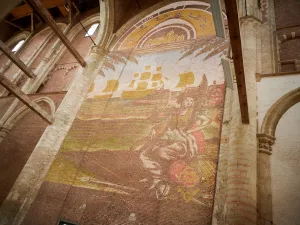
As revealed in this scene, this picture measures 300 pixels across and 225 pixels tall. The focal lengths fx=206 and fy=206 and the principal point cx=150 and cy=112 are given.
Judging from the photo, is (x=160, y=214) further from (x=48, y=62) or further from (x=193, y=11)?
(x=48, y=62)

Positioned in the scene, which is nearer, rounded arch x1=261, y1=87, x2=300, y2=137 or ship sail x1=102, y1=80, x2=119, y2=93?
rounded arch x1=261, y1=87, x2=300, y2=137

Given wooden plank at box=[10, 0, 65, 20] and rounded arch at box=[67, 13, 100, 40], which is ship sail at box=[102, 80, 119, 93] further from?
wooden plank at box=[10, 0, 65, 20]

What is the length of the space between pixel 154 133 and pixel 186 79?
73.4 inches

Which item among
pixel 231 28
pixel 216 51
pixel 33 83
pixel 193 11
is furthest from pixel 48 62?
pixel 231 28

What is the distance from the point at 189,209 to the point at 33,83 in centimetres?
862

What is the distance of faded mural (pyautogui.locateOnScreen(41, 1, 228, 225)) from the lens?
421 cm

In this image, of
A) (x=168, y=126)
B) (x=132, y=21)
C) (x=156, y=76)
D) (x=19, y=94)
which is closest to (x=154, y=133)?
(x=168, y=126)

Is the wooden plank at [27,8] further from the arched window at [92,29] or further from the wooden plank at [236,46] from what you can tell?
the wooden plank at [236,46]

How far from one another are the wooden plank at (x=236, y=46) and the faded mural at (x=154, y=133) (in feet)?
3.83

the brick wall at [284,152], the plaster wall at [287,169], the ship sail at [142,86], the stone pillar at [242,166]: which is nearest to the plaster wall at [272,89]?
the brick wall at [284,152]

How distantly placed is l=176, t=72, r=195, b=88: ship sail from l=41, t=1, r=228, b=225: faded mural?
3 cm

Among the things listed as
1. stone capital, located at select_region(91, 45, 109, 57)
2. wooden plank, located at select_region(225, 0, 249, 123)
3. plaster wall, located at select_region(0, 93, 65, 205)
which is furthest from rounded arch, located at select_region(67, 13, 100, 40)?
wooden plank, located at select_region(225, 0, 249, 123)

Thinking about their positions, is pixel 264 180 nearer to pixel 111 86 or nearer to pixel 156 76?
pixel 156 76

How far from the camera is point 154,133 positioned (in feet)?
17.3
